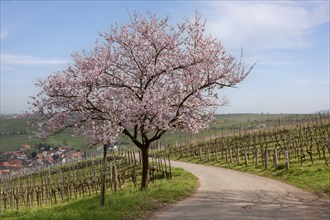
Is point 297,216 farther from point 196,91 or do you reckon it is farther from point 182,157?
point 182,157

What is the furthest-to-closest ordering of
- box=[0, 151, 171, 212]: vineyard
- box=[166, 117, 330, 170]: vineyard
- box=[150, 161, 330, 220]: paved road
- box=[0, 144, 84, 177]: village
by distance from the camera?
box=[0, 144, 84, 177]: village < box=[0, 151, 171, 212]: vineyard < box=[166, 117, 330, 170]: vineyard < box=[150, 161, 330, 220]: paved road

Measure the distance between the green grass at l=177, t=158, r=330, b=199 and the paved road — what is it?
1.02 meters

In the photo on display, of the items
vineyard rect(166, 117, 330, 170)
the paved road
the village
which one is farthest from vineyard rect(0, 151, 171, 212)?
the village

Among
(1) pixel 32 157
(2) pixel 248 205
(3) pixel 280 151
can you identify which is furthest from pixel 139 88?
(1) pixel 32 157

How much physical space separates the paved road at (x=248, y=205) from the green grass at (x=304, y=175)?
1015 mm

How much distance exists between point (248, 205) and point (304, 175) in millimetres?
12704

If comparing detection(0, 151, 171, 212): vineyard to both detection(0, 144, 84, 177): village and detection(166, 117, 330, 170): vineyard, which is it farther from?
detection(0, 144, 84, 177): village

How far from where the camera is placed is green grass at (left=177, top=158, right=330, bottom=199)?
23.5 m

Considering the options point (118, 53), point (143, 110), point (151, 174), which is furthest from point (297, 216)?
point (151, 174)

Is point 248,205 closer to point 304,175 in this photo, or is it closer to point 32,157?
point 304,175

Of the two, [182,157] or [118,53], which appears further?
[182,157]

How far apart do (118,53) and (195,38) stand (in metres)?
5.05

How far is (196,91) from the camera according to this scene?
23.3m

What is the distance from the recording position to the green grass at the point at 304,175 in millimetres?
23531
